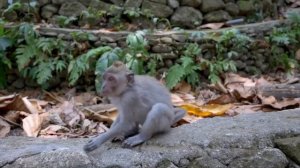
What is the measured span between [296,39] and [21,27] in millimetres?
5142

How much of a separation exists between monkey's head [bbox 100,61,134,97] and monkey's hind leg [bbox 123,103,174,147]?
0.30m

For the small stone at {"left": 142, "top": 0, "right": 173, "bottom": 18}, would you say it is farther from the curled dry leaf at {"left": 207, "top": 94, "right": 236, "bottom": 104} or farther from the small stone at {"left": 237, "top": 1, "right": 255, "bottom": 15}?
the curled dry leaf at {"left": 207, "top": 94, "right": 236, "bottom": 104}

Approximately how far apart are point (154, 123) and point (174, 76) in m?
3.81

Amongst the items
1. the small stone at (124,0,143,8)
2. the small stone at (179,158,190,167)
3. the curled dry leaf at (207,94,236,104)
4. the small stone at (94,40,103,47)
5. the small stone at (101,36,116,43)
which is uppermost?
the small stone at (124,0,143,8)

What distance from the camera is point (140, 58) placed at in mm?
7973

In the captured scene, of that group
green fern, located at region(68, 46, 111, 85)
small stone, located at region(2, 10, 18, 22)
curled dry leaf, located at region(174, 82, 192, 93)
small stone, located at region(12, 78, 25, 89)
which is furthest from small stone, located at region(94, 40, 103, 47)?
small stone, located at region(2, 10, 18, 22)

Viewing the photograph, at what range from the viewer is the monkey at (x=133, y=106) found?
395 cm

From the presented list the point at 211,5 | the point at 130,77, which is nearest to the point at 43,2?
the point at 211,5

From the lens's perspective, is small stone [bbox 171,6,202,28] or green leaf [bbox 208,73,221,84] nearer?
green leaf [bbox 208,73,221,84]

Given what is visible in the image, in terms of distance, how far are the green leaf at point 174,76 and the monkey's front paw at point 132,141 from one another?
3.56 m

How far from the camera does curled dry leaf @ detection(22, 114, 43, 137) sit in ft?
18.2

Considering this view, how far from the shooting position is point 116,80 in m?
3.93

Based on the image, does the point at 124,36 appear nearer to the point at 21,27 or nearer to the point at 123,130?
the point at 21,27

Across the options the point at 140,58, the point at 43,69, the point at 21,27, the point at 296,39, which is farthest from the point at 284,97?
the point at 21,27
